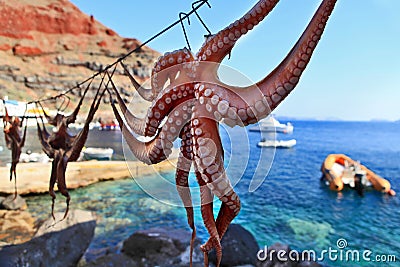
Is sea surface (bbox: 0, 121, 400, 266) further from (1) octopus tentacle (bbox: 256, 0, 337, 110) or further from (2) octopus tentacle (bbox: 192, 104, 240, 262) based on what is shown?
(1) octopus tentacle (bbox: 256, 0, 337, 110)

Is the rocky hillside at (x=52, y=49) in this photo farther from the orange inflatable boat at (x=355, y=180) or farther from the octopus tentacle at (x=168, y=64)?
the octopus tentacle at (x=168, y=64)

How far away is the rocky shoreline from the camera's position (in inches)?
145

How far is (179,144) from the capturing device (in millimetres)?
1152

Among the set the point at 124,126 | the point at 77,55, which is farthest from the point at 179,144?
the point at 77,55

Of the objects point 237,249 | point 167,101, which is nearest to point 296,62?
point 167,101

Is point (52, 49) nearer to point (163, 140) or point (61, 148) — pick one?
point (61, 148)

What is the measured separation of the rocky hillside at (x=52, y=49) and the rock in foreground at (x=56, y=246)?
95.4 feet

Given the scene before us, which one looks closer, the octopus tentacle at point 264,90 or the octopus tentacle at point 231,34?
the octopus tentacle at point 264,90

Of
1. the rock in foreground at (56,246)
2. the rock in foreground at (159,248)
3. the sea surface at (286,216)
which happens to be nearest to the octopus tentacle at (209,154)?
the rock in foreground at (56,246)

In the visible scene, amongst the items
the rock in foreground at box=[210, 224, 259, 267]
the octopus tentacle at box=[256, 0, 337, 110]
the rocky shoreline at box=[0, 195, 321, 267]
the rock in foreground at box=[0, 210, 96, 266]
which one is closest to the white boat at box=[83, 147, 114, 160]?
the rocky shoreline at box=[0, 195, 321, 267]

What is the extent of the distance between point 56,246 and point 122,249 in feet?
3.89

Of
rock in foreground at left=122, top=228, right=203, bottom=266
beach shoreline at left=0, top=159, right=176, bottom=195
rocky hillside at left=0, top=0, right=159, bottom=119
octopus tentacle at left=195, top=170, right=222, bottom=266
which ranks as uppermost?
rocky hillside at left=0, top=0, right=159, bottom=119

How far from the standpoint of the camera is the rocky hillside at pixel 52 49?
35.2 meters

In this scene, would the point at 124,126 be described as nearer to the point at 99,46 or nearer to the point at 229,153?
the point at 229,153
